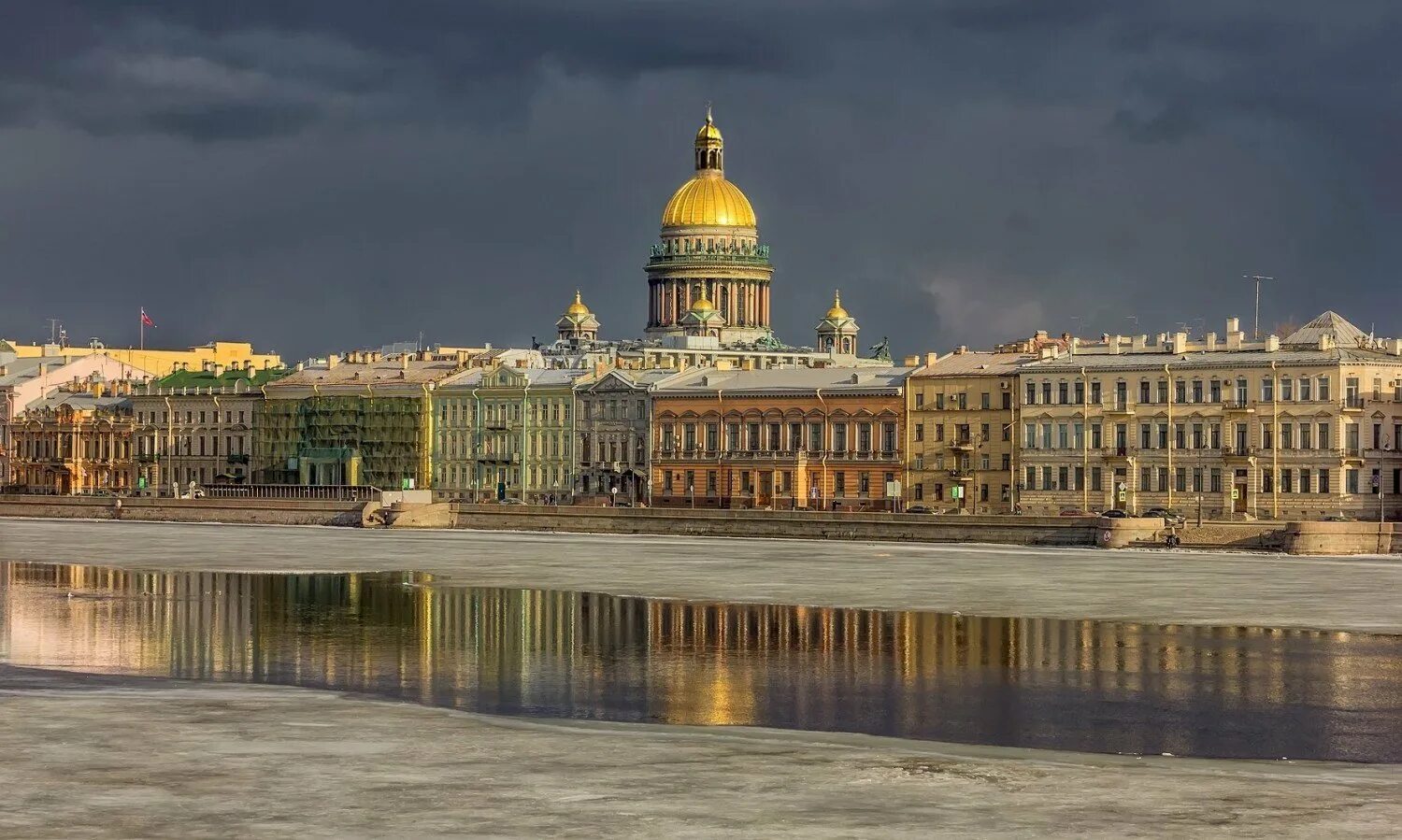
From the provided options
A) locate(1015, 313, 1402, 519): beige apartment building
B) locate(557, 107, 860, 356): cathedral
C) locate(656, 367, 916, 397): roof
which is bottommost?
locate(1015, 313, 1402, 519): beige apartment building

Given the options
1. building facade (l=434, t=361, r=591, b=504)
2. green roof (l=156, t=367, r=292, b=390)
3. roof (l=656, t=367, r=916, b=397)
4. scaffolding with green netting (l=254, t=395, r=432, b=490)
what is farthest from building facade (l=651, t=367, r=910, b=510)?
green roof (l=156, t=367, r=292, b=390)

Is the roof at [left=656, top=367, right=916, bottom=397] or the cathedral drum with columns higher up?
the cathedral drum with columns

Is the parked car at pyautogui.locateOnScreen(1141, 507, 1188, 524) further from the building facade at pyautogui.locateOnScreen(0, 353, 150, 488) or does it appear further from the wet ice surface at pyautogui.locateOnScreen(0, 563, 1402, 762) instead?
the building facade at pyautogui.locateOnScreen(0, 353, 150, 488)

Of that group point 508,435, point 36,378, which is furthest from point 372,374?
point 36,378

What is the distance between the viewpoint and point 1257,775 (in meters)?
29.5

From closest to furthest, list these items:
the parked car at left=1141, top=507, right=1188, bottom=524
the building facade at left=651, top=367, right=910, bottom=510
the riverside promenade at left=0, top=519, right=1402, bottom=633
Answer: the riverside promenade at left=0, top=519, right=1402, bottom=633
the parked car at left=1141, top=507, right=1188, bottom=524
the building facade at left=651, top=367, right=910, bottom=510

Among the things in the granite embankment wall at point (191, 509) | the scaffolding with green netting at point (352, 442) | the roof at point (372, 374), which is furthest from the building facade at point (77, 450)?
the granite embankment wall at point (191, 509)

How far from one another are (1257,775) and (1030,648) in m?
16.4

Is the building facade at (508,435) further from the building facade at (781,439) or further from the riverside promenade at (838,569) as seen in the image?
the riverside promenade at (838,569)

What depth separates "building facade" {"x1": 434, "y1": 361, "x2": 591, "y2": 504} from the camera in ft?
403

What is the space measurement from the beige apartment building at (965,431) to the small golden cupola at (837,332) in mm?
50121

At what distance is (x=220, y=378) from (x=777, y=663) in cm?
10403

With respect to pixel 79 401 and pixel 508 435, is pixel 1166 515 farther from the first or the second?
pixel 79 401

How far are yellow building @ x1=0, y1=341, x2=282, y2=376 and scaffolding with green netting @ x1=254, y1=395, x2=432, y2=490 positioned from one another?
75.7ft
